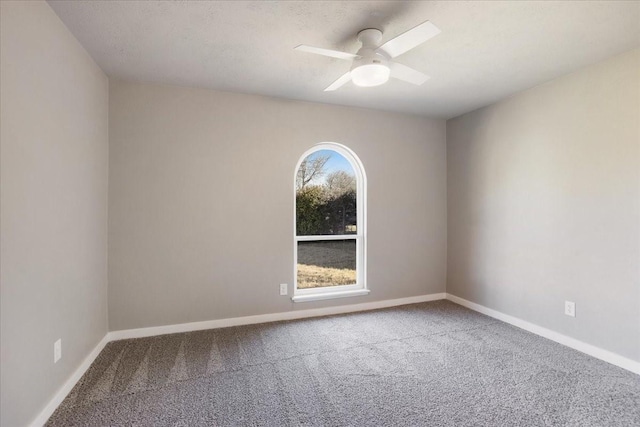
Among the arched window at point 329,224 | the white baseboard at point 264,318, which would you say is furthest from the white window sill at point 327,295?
the white baseboard at point 264,318

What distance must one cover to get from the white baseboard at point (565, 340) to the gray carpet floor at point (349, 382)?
96mm

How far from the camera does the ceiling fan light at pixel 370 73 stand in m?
1.89

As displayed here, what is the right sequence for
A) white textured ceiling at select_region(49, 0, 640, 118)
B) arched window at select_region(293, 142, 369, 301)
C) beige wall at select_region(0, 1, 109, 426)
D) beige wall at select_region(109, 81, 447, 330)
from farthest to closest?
arched window at select_region(293, 142, 369, 301)
beige wall at select_region(109, 81, 447, 330)
white textured ceiling at select_region(49, 0, 640, 118)
beige wall at select_region(0, 1, 109, 426)

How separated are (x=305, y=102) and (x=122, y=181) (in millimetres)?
2012

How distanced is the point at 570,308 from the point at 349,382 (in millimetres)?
2137

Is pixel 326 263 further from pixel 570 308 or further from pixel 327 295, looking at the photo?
pixel 570 308

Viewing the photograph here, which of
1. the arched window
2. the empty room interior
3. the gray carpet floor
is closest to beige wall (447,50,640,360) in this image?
the empty room interior

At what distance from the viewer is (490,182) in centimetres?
350

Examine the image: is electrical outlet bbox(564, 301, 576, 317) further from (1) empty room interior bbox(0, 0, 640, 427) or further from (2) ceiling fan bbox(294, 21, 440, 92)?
(2) ceiling fan bbox(294, 21, 440, 92)

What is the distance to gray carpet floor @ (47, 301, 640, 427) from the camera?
179 centimetres

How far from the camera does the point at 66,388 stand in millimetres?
1988

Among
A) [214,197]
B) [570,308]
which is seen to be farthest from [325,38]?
[570,308]

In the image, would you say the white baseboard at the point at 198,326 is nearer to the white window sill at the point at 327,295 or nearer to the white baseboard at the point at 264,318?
the white baseboard at the point at 264,318

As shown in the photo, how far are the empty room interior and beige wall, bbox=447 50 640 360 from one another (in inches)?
0.8
